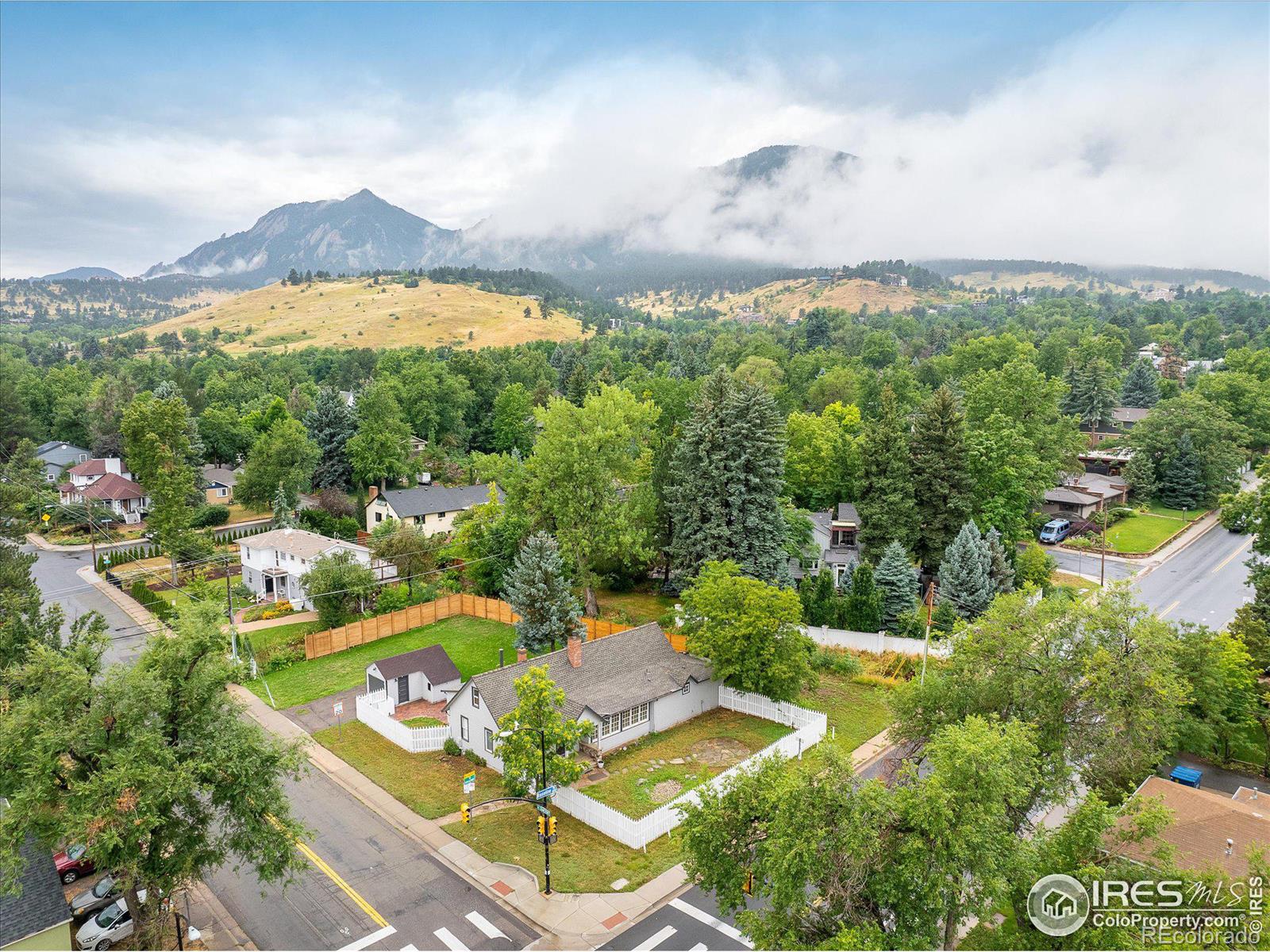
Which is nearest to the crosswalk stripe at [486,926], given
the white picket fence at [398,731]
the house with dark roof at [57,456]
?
the white picket fence at [398,731]

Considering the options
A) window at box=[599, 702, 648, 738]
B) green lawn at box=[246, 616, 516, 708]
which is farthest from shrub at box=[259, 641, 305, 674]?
window at box=[599, 702, 648, 738]

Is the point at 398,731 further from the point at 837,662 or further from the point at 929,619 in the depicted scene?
the point at 929,619

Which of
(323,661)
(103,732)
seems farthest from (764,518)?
(103,732)

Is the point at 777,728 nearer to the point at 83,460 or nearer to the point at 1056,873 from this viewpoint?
the point at 1056,873

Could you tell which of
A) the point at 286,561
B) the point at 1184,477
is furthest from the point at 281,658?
the point at 1184,477

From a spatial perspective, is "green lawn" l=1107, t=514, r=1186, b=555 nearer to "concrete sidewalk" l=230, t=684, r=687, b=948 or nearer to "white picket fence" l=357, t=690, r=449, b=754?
"concrete sidewalk" l=230, t=684, r=687, b=948

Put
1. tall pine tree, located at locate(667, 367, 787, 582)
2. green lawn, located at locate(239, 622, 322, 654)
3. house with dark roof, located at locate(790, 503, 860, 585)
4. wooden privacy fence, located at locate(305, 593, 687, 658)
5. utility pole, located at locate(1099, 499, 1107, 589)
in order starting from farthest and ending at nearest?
house with dark roof, located at locate(790, 503, 860, 585) < utility pole, located at locate(1099, 499, 1107, 589) < tall pine tree, located at locate(667, 367, 787, 582) < green lawn, located at locate(239, 622, 322, 654) < wooden privacy fence, located at locate(305, 593, 687, 658)
